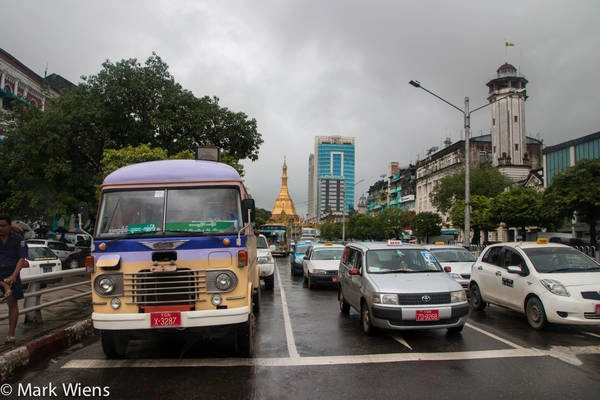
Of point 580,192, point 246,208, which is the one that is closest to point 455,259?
point 246,208

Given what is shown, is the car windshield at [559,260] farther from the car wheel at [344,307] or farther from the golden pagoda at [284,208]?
the golden pagoda at [284,208]

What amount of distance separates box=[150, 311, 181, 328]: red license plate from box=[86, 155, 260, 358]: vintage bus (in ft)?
0.04

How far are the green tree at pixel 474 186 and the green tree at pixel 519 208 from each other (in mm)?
10680

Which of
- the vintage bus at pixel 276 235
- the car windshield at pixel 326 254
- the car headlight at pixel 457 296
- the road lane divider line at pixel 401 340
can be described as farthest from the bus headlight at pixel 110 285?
the vintage bus at pixel 276 235

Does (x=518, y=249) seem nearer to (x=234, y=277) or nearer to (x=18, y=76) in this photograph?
(x=234, y=277)

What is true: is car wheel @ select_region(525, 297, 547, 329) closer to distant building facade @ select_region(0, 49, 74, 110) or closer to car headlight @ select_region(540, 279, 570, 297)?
car headlight @ select_region(540, 279, 570, 297)

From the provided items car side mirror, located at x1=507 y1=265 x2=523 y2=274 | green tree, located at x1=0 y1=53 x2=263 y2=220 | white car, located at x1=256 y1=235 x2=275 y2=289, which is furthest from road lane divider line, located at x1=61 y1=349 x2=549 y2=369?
green tree, located at x1=0 y1=53 x2=263 y2=220

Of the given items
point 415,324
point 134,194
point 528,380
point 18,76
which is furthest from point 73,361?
point 18,76

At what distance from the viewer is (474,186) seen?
171ft

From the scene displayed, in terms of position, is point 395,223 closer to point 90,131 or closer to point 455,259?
point 90,131

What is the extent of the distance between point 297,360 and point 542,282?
4901mm

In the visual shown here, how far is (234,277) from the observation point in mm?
6180

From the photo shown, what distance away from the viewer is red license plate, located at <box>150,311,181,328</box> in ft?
→ 19.5

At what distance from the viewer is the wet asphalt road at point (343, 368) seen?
5.30m
